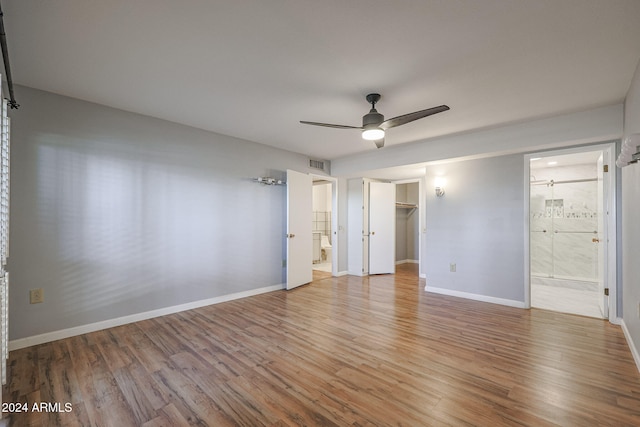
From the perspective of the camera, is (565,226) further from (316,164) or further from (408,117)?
(408,117)

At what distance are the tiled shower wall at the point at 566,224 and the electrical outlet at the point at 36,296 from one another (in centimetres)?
813

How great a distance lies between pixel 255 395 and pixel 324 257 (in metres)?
6.42

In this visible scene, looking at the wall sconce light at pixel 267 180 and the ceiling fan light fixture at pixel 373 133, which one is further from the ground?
the ceiling fan light fixture at pixel 373 133

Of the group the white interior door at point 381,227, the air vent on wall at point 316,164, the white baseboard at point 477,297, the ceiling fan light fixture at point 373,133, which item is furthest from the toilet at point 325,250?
the ceiling fan light fixture at point 373,133

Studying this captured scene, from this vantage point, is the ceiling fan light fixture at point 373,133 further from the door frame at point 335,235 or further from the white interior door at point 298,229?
the door frame at point 335,235

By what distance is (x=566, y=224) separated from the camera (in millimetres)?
5844

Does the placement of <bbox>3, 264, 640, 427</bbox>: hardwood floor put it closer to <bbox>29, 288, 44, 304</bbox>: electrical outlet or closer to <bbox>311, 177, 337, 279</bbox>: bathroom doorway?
<bbox>29, 288, 44, 304</bbox>: electrical outlet

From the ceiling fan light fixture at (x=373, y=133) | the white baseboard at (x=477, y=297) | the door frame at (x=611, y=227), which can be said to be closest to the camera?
the ceiling fan light fixture at (x=373, y=133)

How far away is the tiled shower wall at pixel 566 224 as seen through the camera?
5578 mm

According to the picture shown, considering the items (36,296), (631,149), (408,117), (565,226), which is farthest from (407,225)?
(36,296)

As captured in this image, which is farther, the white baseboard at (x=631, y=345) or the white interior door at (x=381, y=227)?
the white interior door at (x=381, y=227)

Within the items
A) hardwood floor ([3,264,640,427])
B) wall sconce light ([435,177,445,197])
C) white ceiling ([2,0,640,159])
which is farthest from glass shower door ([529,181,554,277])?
white ceiling ([2,0,640,159])

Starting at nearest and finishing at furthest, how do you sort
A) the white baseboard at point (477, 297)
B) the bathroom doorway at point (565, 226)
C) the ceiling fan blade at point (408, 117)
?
the ceiling fan blade at point (408, 117) < the white baseboard at point (477, 297) < the bathroom doorway at point (565, 226)

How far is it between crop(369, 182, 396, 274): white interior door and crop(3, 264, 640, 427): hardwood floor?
8.93ft
